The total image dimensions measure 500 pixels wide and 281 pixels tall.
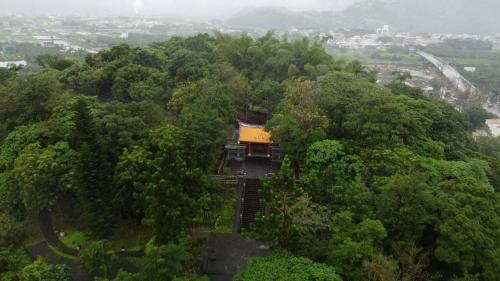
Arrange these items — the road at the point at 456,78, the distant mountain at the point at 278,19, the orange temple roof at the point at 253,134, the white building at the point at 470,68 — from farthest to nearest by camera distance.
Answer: the distant mountain at the point at 278,19
the white building at the point at 470,68
the road at the point at 456,78
the orange temple roof at the point at 253,134

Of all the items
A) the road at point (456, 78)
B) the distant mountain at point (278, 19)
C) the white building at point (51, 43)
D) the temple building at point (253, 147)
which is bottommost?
the temple building at point (253, 147)

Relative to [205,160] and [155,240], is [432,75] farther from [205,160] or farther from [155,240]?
[155,240]

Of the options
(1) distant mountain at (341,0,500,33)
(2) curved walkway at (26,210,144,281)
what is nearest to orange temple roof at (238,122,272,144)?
(2) curved walkway at (26,210,144,281)

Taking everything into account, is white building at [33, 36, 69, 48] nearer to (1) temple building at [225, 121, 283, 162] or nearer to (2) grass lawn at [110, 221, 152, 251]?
(1) temple building at [225, 121, 283, 162]

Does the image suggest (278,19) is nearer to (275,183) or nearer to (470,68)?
(470,68)

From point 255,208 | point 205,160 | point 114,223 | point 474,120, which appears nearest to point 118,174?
point 114,223

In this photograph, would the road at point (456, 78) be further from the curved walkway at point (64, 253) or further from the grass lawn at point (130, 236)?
the curved walkway at point (64, 253)

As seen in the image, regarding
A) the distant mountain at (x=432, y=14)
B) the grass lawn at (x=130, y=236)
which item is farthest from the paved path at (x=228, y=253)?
the distant mountain at (x=432, y=14)
